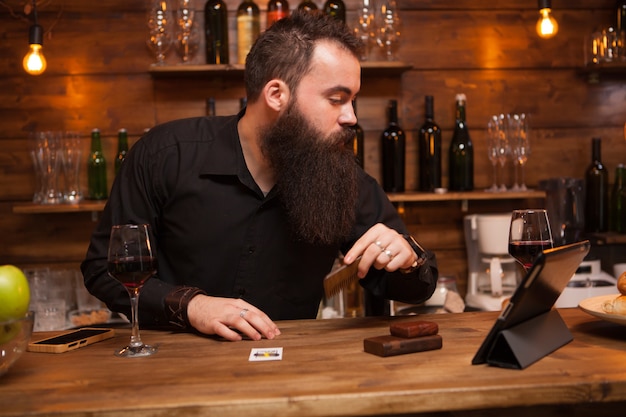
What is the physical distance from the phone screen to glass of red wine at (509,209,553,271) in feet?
2.90

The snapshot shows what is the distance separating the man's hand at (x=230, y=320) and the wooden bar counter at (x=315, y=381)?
30 millimetres

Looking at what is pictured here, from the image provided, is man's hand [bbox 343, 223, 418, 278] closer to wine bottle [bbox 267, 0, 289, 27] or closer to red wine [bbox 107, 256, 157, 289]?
red wine [bbox 107, 256, 157, 289]

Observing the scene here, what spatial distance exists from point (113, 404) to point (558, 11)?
306cm

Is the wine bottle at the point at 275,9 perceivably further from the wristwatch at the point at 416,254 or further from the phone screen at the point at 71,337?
the phone screen at the point at 71,337

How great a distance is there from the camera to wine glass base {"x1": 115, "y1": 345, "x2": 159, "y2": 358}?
1.35m

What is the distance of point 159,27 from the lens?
3.08 m

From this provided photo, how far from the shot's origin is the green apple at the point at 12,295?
3.75 ft

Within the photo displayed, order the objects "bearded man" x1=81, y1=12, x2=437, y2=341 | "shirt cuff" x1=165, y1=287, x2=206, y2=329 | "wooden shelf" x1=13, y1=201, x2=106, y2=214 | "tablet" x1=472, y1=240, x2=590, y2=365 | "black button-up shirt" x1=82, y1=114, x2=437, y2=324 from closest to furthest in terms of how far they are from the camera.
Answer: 1. "tablet" x1=472, y1=240, x2=590, y2=365
2. "shirt cuff" x1=165, y1=287, x2=206, y2=329
3. "bearded man" x1=81, y1=12, x2=437, y2=341
4. "black button-up shirt" x1=82, y1=114, x2=437, y2=324
5. "wooden shelf" x1=13, y1=201, x2=106, y2=214

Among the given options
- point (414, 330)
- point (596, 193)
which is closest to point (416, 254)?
point (414, 330)

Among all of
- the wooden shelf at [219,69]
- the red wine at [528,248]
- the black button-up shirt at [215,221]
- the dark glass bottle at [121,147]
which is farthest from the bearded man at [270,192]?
the dark glass bottle at [121,147]

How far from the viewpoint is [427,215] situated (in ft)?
11.2

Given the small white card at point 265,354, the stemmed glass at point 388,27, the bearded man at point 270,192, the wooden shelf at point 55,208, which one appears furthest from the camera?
the stemmed glass at point 388,27

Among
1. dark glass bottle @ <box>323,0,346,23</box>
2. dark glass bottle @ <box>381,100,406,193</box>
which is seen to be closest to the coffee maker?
dark glass bottle @ <box>381,100,406,193</box>

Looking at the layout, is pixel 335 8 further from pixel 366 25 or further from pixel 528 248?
pixel 528 248
